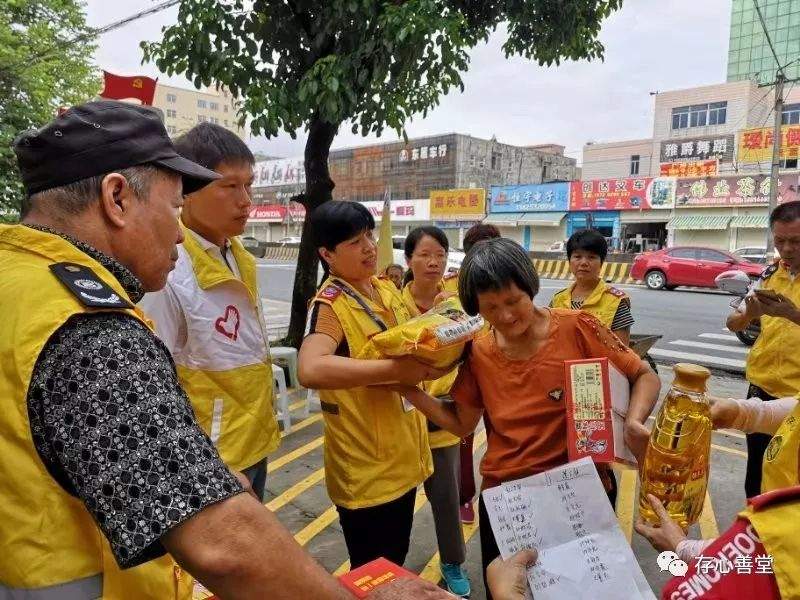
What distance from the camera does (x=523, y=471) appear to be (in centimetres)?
157

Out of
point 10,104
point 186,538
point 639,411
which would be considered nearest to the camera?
point 186,538

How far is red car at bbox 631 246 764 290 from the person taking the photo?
13.8 meters

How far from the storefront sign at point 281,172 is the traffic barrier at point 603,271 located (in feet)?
83.4

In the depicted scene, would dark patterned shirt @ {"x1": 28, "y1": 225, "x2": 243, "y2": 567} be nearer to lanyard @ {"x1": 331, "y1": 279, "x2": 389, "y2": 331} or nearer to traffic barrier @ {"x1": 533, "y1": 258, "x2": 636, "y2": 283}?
lanyard @ {"x1": 331, "y1": 279, "x2": 389, "y2": 331}

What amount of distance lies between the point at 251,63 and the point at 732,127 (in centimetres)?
3058

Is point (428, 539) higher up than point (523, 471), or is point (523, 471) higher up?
point (523, 471)

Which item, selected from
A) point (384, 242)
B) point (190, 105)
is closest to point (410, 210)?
point (384, 242)

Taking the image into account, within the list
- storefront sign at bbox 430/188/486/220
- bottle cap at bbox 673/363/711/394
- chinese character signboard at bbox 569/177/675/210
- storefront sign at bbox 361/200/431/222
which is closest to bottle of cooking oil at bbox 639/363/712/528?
bottle cap at bbox 673/363/711/394

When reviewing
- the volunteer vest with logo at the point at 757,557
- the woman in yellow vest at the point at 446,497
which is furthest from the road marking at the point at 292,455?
the volunteer vest with logo at the point at 757,557

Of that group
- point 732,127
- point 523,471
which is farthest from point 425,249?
point 732,127

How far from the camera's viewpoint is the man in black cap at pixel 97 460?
73 cm

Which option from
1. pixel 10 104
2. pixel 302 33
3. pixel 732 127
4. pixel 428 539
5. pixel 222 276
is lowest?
pixel 428 539

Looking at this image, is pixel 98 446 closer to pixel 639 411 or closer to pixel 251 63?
pixel 639 411

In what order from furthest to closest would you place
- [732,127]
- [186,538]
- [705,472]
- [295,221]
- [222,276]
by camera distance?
[295,221] < [732,127] < [222,276] < [705,472] < [186,538]
